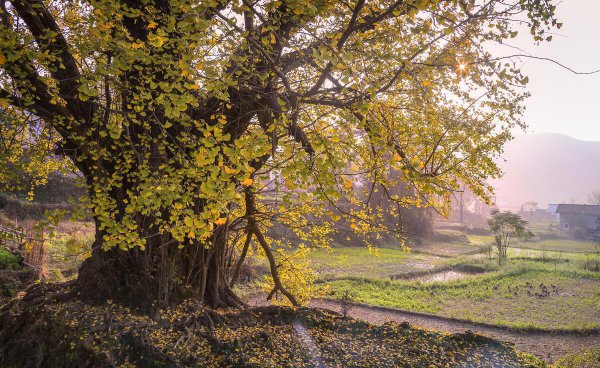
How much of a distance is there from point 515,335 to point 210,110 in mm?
11062

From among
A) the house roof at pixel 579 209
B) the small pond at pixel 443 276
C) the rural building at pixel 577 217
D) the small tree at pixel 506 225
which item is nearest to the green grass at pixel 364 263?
the small pond at pixel 443 276

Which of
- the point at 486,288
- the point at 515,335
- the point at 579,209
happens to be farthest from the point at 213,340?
the point at 579,209

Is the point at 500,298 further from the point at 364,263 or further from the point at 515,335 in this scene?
the point at 364,263

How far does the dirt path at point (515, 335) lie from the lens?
11.4 meters

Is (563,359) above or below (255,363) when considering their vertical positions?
below

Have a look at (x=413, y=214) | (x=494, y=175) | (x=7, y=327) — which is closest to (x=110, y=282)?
(x=7, y=327)

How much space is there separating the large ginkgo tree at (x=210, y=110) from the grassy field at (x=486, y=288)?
564cm

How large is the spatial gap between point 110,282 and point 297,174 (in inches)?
232

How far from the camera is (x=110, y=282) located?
7.91 meters

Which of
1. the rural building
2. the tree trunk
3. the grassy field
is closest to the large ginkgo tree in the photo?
the tree trunk

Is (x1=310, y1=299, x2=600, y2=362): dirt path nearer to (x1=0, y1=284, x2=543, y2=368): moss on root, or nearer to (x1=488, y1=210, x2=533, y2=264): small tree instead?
(x1=0, y1=284, x2=543, y2=368): moss on root

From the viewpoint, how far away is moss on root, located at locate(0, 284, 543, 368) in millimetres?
6297

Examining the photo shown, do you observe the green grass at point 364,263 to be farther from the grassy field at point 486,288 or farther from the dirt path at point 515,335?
the dirt path at point 515,335

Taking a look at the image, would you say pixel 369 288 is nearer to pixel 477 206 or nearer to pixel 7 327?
pixel 7 327
